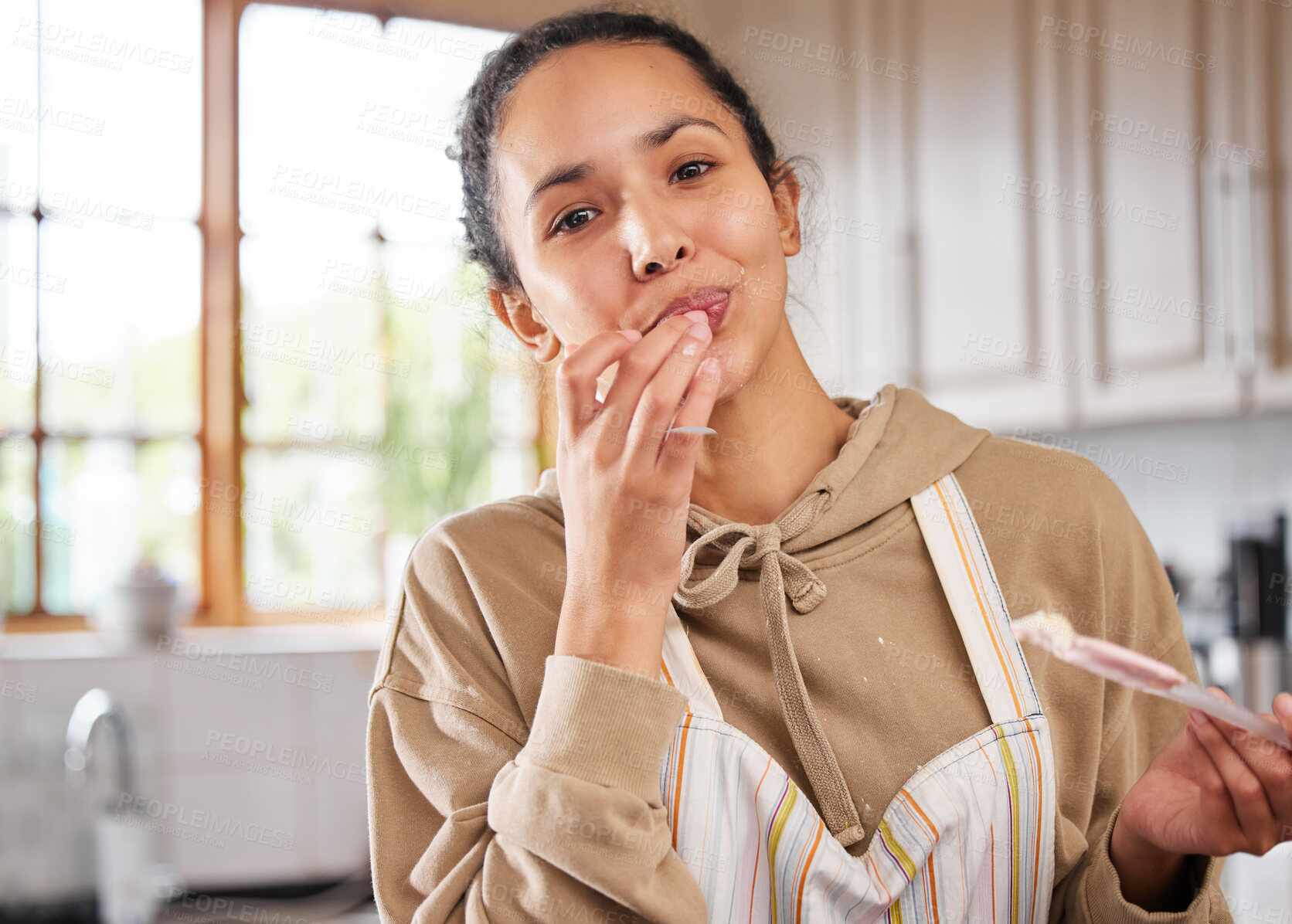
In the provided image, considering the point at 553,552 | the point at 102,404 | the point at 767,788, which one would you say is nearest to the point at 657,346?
the point at 553,552

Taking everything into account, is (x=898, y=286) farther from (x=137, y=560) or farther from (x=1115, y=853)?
(x=137, y=560)

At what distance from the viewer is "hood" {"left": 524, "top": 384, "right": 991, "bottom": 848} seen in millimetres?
792

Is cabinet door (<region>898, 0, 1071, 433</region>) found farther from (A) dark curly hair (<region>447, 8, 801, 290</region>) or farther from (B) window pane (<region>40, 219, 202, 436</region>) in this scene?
(B) window pane (<region>40, 219, 202, 436</region>)

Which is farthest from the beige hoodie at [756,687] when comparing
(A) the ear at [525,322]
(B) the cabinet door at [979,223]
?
(B) the cabinet door at [979,223]

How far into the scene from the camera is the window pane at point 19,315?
2910mm

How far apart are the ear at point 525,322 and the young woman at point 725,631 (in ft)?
0.05

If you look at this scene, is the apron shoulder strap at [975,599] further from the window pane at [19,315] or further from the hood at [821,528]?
the window pane at [19,315]

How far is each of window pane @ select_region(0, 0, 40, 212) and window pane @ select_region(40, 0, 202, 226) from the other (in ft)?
0.08

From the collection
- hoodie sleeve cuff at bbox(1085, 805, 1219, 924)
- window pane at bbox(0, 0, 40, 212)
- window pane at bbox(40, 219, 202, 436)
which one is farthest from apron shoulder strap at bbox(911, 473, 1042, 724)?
window pane at bbox(0, 0, 40, 212)

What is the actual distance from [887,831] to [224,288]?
2.80m

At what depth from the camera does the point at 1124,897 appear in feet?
2.50

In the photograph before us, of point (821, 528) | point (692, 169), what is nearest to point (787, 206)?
point (692, 169)

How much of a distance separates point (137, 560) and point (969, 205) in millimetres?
2304

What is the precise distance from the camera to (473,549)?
0.88m
